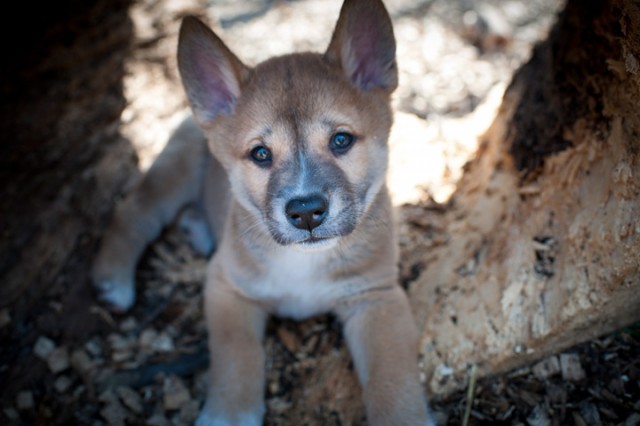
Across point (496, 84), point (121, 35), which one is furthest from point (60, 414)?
point (496, 84)

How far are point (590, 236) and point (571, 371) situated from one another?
0.75 metres

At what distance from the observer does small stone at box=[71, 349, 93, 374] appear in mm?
3856

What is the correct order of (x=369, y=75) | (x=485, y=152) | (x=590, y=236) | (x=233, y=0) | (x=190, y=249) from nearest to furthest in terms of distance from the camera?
1. (x=590, y=236)
2. (x=369, y=75)
3. (x=485, y=152)
4. (x=190, y=249)
5. (x=233, y=0)

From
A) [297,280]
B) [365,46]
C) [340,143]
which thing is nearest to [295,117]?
[340,143]

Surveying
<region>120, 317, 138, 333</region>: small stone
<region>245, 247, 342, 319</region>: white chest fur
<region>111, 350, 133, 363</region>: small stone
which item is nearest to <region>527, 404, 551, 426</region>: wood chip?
<region>245, 247, 342, 319</region>: white chest fur

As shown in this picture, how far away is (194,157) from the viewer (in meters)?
4.97

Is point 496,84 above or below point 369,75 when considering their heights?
below

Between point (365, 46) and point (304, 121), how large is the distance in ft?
2.19

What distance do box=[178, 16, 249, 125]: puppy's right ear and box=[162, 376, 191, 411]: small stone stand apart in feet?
5.60

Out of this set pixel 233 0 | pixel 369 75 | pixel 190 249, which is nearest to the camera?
pixel 369 75

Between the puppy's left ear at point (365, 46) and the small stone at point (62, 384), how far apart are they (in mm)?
2673

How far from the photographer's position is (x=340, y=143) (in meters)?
3.26

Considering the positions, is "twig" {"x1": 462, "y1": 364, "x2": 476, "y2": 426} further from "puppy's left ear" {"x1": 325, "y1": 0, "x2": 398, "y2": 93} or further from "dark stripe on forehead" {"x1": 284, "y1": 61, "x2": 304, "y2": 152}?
"puppy's left ear" {"x1": 325, "y1": 0, "x2": 398, "y2": 93}

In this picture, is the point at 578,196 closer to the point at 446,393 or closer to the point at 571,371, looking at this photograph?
the point at 571,371
